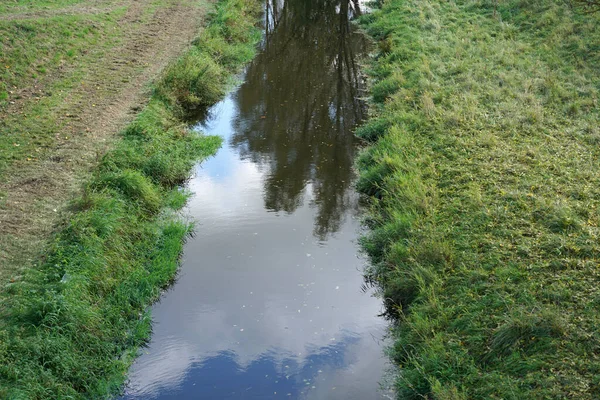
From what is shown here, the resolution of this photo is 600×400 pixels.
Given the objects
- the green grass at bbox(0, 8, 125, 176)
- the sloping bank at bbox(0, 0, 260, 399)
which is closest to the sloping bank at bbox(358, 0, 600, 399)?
the sloping bank at bbox(0, 0, 260, 399)

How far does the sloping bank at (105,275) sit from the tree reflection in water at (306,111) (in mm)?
1676

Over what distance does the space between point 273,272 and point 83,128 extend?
6.20 meters

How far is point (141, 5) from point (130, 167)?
1247 centimetres

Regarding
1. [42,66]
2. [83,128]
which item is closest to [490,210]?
[83,128]

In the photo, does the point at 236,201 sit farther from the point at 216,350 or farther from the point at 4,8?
the point at 4,8

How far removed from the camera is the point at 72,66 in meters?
17.0

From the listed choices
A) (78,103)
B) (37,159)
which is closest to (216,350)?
(37,159)

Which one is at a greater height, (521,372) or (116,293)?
(116,293)

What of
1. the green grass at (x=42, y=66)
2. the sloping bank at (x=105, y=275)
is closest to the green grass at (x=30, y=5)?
the green grass at (x=42, y=66)

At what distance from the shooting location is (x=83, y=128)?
14102 millimetres

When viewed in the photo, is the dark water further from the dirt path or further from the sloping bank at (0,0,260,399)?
the dirt path

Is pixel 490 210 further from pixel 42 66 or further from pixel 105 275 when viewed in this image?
pixel 42 66

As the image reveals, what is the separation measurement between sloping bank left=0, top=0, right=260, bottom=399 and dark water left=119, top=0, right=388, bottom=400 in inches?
14.4

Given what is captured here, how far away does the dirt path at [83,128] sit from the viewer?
1042 centimetres
